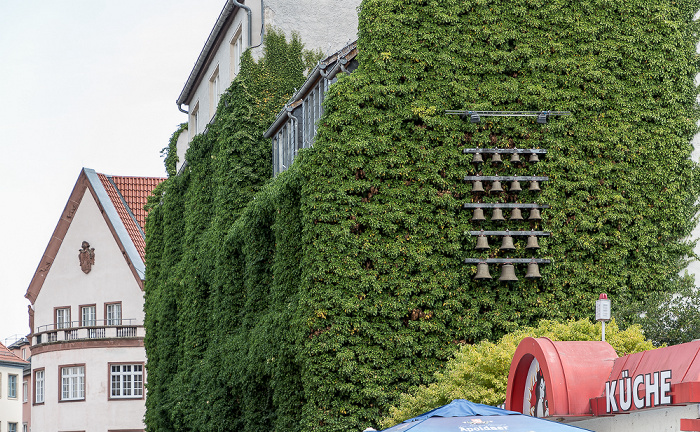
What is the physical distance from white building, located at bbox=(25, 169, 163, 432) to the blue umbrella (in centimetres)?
4075

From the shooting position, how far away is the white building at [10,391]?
224 feet

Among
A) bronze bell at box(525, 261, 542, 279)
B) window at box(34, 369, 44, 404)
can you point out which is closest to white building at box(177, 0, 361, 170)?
bronze bell at box(525, 261, 542, 279)

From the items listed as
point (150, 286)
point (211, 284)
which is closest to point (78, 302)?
point (150, 286)

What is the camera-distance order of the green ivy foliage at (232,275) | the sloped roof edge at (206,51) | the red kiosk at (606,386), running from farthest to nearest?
the sloped roof edge at (206,51) → the green ivy foliage at (232,275) → the red kiosk at (606,386)

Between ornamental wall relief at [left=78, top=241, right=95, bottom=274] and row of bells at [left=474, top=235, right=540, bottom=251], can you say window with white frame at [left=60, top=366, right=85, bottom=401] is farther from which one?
row of bells at [left=474, top=235, right=540, bottom=251]

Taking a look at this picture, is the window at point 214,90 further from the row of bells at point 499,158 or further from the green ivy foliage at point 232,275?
the row of bells at point 499,158

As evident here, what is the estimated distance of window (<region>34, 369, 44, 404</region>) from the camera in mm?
52975

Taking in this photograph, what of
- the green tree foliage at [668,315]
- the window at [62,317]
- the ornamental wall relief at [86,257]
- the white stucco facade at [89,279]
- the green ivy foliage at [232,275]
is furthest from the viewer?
the window at [62,317]

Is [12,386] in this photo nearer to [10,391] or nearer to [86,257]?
[10,391]

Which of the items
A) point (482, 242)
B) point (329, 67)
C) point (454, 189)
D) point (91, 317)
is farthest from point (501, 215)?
point (91, 317)

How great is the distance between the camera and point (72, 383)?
5150cm

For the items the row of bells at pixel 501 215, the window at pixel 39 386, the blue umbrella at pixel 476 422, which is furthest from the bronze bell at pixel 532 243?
the window at pixel 39 386

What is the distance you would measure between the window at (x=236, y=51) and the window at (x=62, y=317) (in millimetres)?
26058

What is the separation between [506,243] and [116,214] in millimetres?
36150
